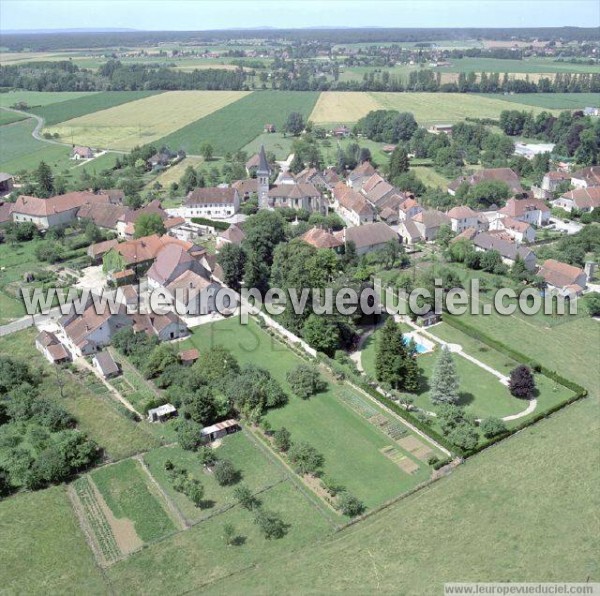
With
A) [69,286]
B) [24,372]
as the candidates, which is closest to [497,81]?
[69,286]

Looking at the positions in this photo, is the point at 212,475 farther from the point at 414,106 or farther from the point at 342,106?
the point at 414,106

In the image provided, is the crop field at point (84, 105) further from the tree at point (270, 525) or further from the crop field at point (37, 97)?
the tree at point (270, 525)

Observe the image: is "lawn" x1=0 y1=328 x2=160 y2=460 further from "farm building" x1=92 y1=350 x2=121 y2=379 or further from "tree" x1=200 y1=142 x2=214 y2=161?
"tree" x1=200 y1=142 x2=214 y2=161

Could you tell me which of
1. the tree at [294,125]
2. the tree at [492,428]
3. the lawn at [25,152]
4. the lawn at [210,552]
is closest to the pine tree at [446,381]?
the tree at [492,428]

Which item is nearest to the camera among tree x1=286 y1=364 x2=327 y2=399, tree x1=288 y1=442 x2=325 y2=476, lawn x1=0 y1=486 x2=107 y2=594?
lawn x1=0 y1=486 x2=107 y2=594

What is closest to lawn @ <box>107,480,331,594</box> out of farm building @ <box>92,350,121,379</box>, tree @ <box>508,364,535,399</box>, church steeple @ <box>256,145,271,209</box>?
farm building @ <box>92,350,121,379</box>
